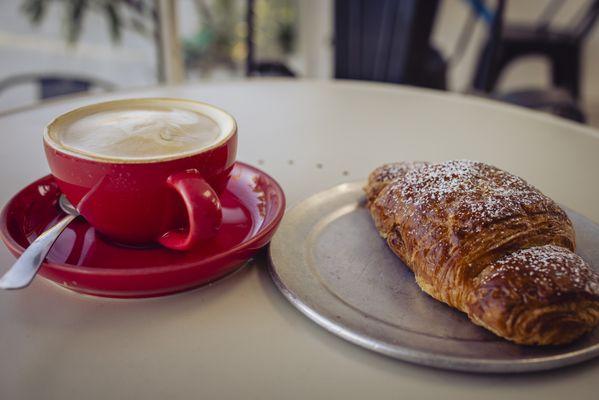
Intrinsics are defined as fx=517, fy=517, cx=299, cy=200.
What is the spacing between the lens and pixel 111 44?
2346 mm

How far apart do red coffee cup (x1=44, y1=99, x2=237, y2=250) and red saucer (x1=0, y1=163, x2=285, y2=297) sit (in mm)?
22

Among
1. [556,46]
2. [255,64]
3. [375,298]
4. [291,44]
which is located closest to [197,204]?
[375,298]

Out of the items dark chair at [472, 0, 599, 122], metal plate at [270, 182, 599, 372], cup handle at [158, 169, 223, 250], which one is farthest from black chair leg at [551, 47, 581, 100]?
cup handle at [158, 169, 223, 250]

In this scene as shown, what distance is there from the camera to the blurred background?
181 centimetres

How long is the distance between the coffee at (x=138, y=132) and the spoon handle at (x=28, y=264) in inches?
3.3

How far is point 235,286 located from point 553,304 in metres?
0.28

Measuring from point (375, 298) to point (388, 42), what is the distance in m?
1.66

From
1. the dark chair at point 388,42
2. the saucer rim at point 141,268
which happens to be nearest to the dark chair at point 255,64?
the dark chair at point 388,42

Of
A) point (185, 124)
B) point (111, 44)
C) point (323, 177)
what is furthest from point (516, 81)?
point (185, 124)

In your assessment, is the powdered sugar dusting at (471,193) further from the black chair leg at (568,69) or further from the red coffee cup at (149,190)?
the black chair leg at (568,69)

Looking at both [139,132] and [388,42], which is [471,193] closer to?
[139,132]

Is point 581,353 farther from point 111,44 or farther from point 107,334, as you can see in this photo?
point 111,44

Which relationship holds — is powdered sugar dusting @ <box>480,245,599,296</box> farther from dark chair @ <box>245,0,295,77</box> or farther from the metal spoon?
dark chair @ <box>245,0,295,77</box>

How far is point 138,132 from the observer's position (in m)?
0.51
